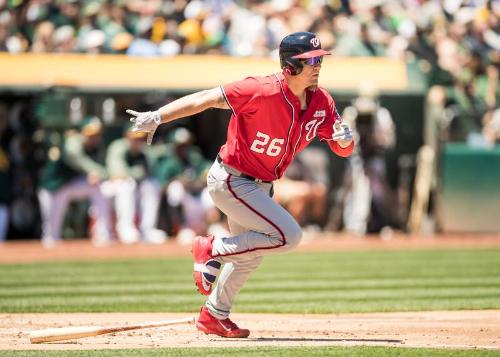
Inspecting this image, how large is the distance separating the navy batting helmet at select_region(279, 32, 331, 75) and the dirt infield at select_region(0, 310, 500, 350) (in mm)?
1680

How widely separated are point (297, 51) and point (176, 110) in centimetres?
83

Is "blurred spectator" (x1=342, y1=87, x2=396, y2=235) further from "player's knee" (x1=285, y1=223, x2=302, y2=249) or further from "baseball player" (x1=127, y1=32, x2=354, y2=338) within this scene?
"player's knee" (x1=285, y1=223, x2=302, y2=249)

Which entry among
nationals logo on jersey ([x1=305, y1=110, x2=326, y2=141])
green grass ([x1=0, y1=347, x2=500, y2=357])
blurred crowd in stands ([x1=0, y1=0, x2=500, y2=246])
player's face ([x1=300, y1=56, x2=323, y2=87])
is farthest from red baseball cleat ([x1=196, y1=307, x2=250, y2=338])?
blurred crowd in stands ([x1=0, y1=0, x2=500, y2=246])

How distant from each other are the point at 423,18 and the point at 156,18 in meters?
4.79

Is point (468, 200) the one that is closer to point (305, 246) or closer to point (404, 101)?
point (404, 101)

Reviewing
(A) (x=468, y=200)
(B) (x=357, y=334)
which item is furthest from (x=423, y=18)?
(B) (x=357, y=334)

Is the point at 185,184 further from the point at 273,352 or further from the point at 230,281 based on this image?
the point at 273,352

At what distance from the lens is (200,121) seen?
17.3m

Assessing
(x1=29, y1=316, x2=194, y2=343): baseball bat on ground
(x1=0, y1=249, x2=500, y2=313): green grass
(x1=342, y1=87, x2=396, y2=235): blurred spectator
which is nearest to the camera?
(x1=29, y1=316, x2=194, y2=343): baseball bat on ground

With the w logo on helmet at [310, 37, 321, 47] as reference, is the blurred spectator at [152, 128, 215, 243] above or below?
below

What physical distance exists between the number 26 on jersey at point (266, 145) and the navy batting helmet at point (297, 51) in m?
0.42

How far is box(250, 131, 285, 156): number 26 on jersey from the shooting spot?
6.73 m

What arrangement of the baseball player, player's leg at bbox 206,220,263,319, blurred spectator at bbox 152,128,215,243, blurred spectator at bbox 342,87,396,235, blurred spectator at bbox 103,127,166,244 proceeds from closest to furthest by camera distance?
the baseball player, player's leg at bbox 206,220,263,319, blurred spectator at bbox 103,127,166,244, blurred spectator at bbox 152,128,215,243, blurred spectator at bbox 342,87,396,235

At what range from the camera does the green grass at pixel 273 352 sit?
241 inches
